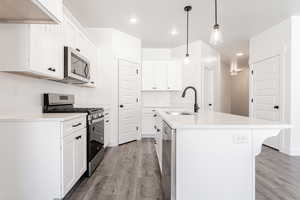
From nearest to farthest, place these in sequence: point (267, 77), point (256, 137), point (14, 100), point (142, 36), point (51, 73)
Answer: point (256, 137), point (14, 100), point (51, 73), point (267, 77), point (142, 36)

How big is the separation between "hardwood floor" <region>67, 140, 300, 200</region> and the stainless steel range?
196mm

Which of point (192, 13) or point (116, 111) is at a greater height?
point (192, 13)

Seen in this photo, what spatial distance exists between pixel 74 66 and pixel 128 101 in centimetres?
200

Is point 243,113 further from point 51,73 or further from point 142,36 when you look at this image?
point 51,73

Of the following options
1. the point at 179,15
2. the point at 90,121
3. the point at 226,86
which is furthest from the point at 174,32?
the point at 226,86

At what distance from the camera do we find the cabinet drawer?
1828mm

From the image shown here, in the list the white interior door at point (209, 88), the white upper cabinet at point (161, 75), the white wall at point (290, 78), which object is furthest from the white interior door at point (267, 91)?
the white upper cabinet at point (161, 75)

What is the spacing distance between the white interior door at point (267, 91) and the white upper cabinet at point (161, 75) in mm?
1984

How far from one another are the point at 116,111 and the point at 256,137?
10.7ft

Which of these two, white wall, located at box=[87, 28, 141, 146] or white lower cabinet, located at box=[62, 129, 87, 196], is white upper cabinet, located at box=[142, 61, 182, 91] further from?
white lower cabinet, located at box=[62, 129, 87, 196]

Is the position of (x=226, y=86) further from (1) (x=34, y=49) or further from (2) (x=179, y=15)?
(1) (x=34, y=49)

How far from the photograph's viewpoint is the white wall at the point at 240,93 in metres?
8.15

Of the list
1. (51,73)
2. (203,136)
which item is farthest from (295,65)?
(51,73)

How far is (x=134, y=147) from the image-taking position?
162 inches
